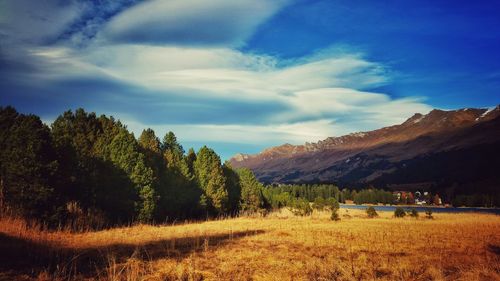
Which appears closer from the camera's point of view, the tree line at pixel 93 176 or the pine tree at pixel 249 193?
the tree line at pixel 93 176

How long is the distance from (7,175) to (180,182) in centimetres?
2783

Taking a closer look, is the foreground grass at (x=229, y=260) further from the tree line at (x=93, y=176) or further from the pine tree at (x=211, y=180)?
the pine tree at (x=211, y=180)

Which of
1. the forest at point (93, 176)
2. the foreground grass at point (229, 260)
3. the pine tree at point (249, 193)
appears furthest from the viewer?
the pine tree at point (249, 193)

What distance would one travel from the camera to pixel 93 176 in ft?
109

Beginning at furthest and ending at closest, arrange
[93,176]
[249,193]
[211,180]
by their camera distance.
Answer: [249,193]
[211,180]
[93,176]

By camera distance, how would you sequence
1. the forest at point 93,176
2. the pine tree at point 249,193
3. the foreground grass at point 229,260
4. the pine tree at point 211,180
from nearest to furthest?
the foreground grass at point 229,260 → the forest at point 93,176 → the pine tree at point 211,180 → the pine tree at point 249,193

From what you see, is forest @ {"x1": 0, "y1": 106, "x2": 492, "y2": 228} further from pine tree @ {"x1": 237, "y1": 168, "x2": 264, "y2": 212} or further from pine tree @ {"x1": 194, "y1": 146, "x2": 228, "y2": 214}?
pine tree @ {"x1": 237, "y1": 168, "x2": 264, "y2": 212}

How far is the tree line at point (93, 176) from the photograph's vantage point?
24.2 metres

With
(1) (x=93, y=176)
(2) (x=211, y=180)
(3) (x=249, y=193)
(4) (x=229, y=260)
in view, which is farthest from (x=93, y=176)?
(3) (x=249, y=193)

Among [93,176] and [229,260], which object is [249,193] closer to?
[93,176]

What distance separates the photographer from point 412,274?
45.1ft


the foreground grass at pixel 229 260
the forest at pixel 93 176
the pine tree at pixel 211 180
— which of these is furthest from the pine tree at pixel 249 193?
the foreground grass at pixel 229 260

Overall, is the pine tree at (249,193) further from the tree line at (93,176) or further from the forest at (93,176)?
the tree line at (93,176)

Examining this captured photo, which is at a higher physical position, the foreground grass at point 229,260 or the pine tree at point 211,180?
the pine tree at point 211,180
